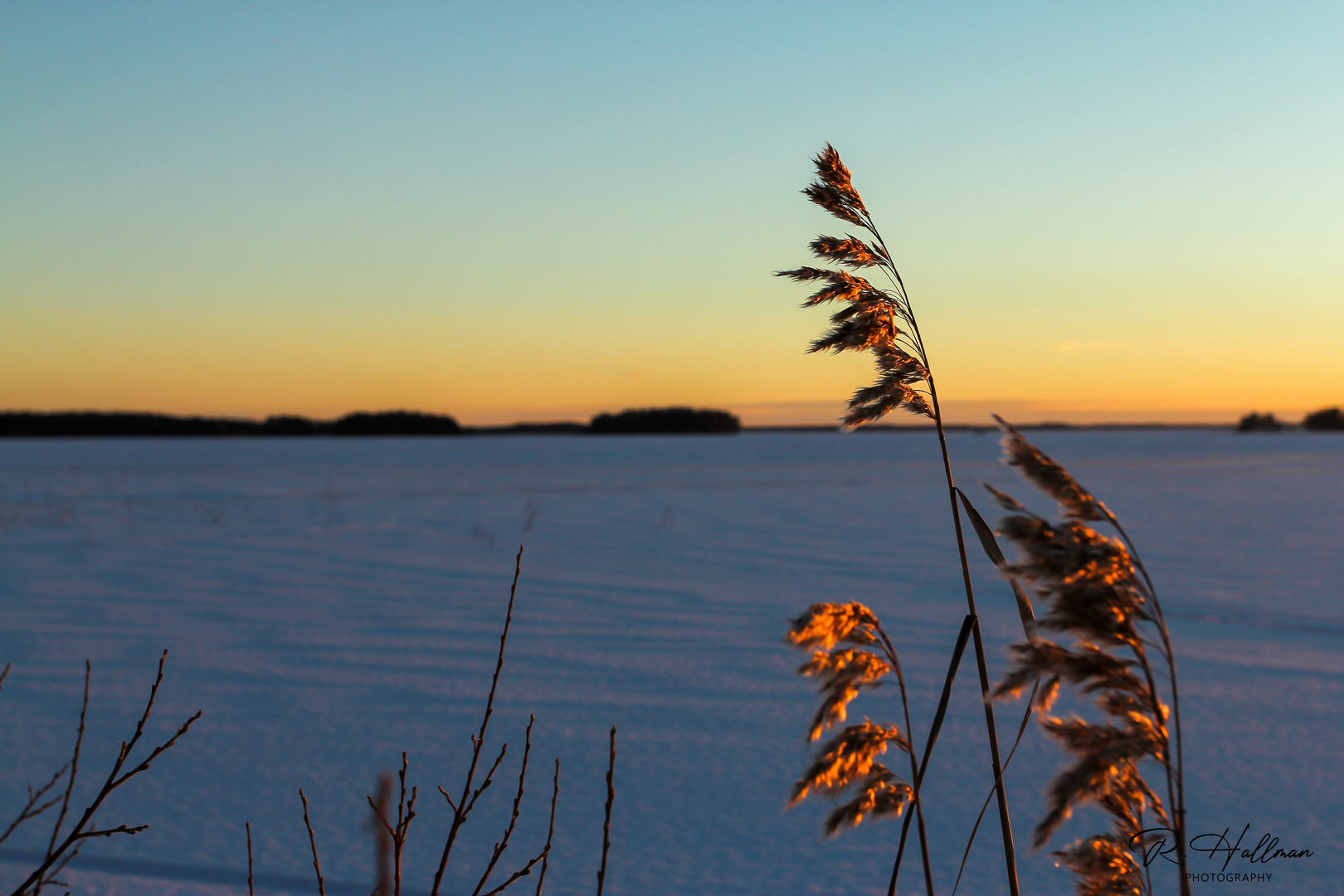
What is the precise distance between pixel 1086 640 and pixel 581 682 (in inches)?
173

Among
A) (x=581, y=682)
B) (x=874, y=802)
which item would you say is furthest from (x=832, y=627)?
(x=581, y=682)

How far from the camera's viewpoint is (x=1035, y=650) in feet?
2.65

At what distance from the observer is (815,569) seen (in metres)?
8.45

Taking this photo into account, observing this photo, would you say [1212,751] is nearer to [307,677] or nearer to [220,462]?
[307,677]

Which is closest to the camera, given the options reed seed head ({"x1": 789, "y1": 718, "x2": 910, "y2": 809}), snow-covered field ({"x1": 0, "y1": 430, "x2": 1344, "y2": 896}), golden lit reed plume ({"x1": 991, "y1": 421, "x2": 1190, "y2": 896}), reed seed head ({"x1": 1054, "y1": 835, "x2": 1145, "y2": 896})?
golden lit reed plume ({"x1": 991, "y1": 421, "x2": 1190, "y2": 896})

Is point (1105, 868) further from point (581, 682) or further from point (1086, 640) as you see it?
point (581, 682)

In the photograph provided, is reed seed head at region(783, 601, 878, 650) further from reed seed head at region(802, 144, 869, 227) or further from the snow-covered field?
the snow-covered field

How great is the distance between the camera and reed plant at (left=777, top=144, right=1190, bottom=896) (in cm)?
81

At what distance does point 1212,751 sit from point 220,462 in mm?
26230

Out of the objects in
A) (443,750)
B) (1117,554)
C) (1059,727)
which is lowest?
(443,750)

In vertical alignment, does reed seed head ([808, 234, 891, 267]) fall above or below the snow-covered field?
above

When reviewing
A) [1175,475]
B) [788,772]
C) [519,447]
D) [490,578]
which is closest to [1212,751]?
[788,772]

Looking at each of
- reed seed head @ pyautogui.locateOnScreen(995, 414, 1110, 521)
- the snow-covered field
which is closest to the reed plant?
reed seed head @ pyautogui.locateOnScreen(995, 414, 1110, 521)

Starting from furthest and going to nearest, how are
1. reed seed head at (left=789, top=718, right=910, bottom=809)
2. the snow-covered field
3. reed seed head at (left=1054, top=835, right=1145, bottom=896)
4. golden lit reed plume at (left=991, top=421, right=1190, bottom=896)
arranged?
the snow-covered field < reed seed head at (left=789, top=718, right=910, bottom=809) < reed seed head at (left=1054, top=835, right=1145, bottom=896) < golden lit reed plume at (left=991, top=421, right=1190, bottom=896)
